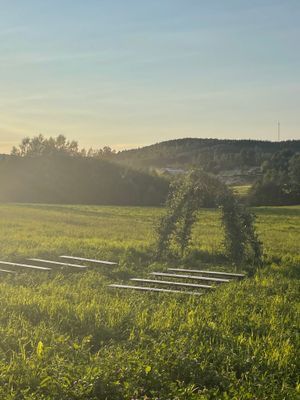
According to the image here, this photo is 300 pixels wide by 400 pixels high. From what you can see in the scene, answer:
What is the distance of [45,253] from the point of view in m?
17.8

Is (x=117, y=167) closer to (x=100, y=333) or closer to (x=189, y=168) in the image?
(x=189, y=168)

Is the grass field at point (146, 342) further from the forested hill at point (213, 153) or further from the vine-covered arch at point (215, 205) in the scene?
the forested hill at point (213, 153)

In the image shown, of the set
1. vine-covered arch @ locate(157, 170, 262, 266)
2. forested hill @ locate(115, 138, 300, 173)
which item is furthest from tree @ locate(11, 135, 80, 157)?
vine-covered arch @ locate(157, 170, 262, 266)

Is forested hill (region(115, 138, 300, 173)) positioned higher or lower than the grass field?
higher

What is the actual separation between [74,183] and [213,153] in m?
102

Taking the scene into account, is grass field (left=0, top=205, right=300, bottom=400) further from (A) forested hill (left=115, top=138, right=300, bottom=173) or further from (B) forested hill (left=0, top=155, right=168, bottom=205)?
(A) forested hill (left=115, top=138, right=300, bottom=173)

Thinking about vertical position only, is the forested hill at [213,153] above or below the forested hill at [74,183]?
above

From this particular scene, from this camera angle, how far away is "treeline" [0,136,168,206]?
8181cm

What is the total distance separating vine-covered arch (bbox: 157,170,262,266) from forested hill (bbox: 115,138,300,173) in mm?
141013

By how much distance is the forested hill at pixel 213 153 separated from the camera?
16638 cm

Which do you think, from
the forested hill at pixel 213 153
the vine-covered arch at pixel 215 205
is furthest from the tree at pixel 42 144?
the vine-covered arch at pixel 215 205

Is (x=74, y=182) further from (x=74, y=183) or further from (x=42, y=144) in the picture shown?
(x=42, y=144)

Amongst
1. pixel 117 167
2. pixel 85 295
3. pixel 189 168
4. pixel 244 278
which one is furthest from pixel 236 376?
pixel 117 167

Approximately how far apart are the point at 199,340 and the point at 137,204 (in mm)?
73136
